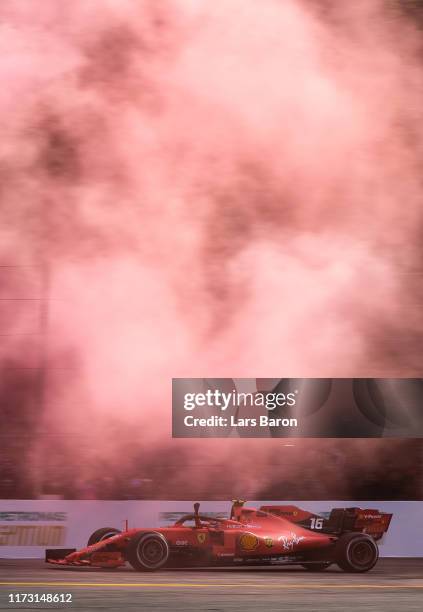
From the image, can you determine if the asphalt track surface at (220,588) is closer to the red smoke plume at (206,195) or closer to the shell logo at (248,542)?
the shell logo at (248,542)

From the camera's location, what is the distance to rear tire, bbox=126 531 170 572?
427 inches

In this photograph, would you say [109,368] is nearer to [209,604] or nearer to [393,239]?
[393,239]

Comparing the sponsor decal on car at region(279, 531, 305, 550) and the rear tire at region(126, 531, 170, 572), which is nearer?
the rear tire at region(126, 531, 170, 572)

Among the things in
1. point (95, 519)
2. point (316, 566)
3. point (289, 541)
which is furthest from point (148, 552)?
point (95, 519)

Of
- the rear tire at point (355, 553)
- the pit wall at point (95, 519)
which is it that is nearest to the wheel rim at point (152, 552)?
the rear tire at point (355, 553)

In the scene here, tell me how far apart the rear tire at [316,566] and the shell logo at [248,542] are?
2.24ft

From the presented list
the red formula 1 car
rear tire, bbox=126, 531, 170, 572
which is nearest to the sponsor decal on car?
the red formula 1 car

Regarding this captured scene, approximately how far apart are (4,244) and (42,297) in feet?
5.20

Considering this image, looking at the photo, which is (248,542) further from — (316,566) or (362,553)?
(362,553)

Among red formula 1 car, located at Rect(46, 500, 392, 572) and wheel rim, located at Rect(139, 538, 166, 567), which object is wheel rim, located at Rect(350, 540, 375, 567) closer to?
red formula 1 car, located at Rect(46, 500, 392, 572)

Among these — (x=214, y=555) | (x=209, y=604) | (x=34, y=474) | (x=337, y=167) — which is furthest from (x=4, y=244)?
(x=209, y=604)

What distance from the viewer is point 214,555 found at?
1109 cm

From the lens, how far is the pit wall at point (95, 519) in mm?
13391

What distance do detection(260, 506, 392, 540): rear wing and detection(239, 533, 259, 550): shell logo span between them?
21.0 inches
